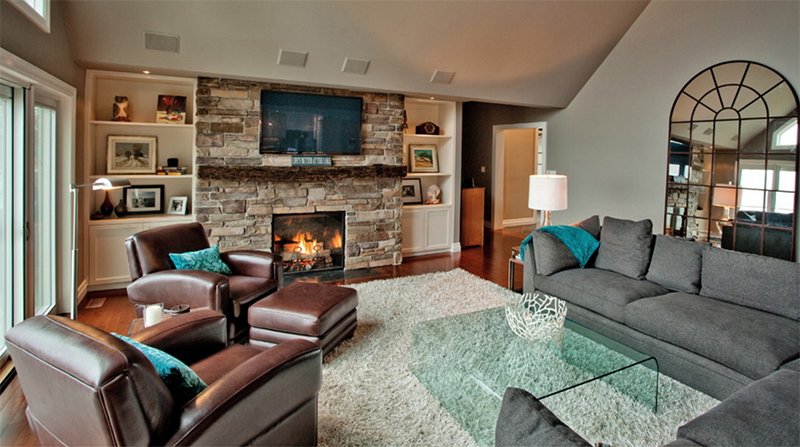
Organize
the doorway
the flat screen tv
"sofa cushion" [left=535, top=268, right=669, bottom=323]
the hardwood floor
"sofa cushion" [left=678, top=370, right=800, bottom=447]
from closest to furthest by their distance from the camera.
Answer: "sofa cushion" [left=678, top=370, right=800, bottom=447] < the hardwood floor < "sofa cushion" [left=535, top=268, right=669, bottom=323] < the flat screen tv < the doorway

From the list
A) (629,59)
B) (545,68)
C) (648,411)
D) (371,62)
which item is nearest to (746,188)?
(629,59)

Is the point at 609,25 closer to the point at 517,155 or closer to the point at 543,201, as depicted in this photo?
the point at 543,201

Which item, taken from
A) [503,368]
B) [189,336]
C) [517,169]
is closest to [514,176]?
[517,169]

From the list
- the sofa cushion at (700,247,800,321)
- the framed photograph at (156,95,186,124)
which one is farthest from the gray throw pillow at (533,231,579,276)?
the framed photograph at (156,95,186,124)

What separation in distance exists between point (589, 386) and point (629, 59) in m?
A: 4.88

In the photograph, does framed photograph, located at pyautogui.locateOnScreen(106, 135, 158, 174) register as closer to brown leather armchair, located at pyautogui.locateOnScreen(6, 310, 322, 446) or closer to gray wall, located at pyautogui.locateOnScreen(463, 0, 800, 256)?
brown leather armchair, located at pyautogui.locateOnScreen(6, 310, 322, 446)

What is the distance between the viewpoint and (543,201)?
15.0ft

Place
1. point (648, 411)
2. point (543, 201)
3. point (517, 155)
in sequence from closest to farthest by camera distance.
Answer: point (648, 411) < point (543, 201) < point (517, 155)

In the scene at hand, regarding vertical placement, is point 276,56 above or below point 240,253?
above

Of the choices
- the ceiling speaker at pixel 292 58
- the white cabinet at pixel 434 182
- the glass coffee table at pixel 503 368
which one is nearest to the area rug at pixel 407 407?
the glass coffee table at pixel 503 368

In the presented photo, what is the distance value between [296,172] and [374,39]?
171cm

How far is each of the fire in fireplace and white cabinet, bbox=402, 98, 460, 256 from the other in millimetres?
1081

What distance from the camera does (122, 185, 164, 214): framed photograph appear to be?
17.0ft

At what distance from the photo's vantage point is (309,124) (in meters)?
5.57
